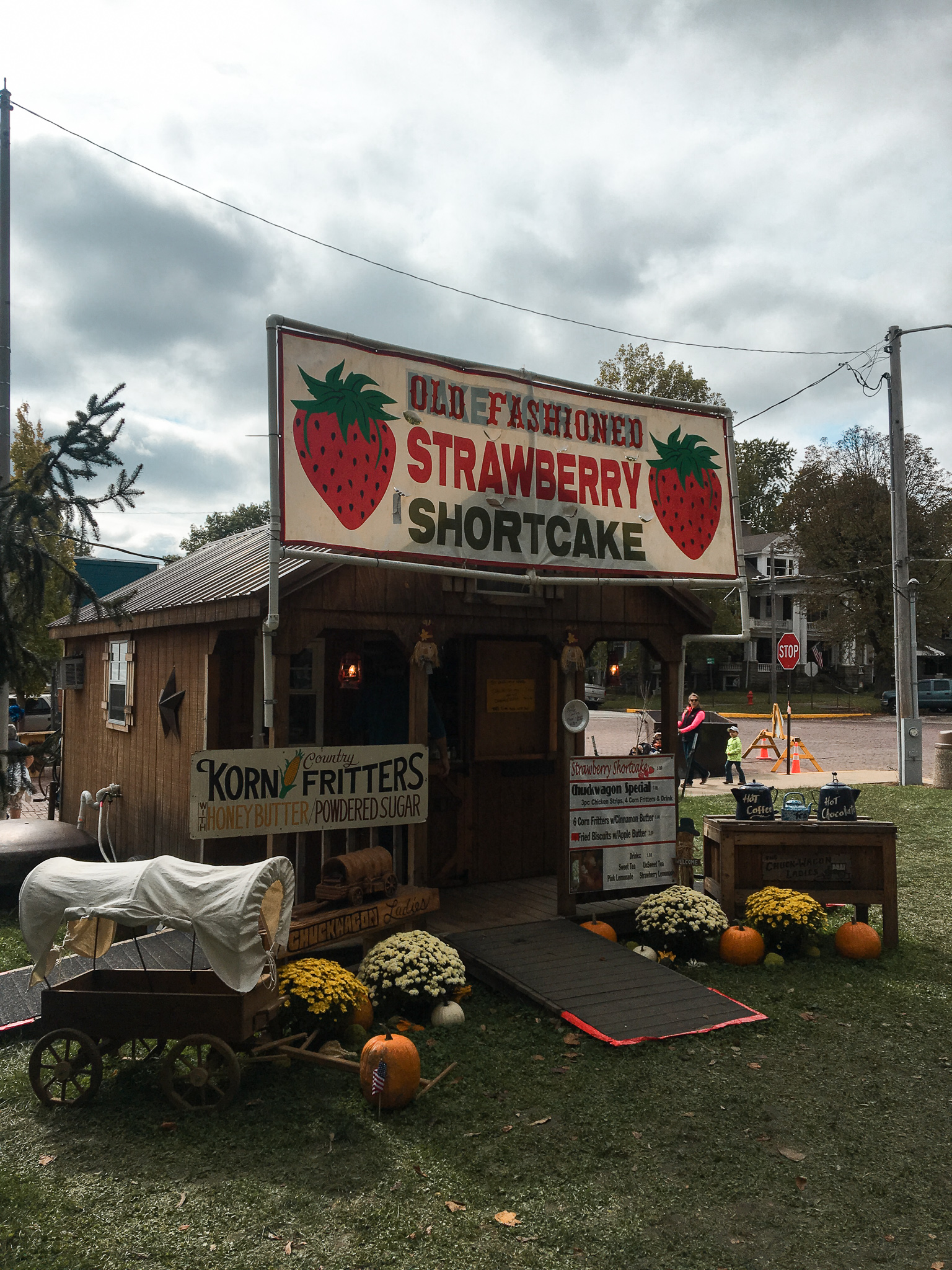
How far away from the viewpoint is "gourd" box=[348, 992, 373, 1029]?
579 cm

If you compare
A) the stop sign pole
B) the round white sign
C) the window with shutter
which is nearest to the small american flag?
the round white sign

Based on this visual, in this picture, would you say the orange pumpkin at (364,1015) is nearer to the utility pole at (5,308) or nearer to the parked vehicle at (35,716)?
the utility pole at (5,308)

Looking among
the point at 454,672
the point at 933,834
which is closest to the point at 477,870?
the point at 454,672

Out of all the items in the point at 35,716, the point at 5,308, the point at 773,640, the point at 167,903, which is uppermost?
the point at 5,308

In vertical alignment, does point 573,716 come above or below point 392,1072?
above

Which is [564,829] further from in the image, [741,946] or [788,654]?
[788,654]

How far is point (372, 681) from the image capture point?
30.2 ft

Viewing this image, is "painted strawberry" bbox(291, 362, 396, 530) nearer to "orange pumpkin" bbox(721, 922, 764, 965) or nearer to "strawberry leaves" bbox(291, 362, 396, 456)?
"strawberry leaves" bbox(291, 362, 396, 456)

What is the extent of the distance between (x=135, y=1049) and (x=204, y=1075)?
0.87 meters

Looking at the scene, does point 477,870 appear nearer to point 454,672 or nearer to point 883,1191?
point 454,672

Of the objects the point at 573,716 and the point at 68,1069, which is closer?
the point at 68,1069

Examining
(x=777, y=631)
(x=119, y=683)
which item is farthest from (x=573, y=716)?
(x=777, y=631)

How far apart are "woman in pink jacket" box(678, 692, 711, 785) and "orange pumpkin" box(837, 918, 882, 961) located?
25.2ft

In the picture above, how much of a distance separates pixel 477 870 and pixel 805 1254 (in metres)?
5.79
